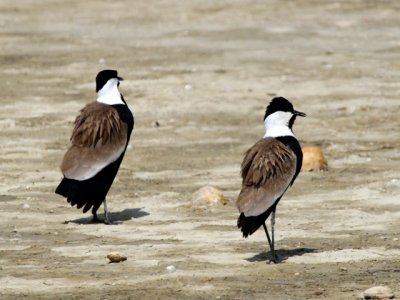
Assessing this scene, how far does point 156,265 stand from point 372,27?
14.6 m

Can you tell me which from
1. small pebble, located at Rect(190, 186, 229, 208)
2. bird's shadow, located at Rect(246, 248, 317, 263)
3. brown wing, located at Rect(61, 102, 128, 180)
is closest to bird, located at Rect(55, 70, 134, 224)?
brown wing, located at Rect(61, 102, 128, 180)

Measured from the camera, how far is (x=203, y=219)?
12742mm

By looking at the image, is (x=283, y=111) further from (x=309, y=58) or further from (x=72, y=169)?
(x=309, y=58)

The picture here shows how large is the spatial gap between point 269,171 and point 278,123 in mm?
573

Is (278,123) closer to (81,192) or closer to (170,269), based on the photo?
(170,269)

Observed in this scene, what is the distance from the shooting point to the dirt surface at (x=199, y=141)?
1053cm

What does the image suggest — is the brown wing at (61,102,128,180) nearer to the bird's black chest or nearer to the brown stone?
the bird's black chest

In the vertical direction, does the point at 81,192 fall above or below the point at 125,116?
below

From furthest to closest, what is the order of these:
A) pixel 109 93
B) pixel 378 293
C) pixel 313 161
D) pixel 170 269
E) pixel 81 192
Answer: pixel 313 161 < pixel 109 93 < pixel 81 192 < pixel 170 269 < pixel 378 293

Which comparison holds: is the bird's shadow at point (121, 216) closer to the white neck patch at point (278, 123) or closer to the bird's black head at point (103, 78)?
the bird's black head at point (103, 78)

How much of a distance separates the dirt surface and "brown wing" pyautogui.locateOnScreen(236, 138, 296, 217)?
18.2 inches

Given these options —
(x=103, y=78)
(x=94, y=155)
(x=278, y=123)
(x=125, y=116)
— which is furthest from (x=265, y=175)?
(x=103, y=78)

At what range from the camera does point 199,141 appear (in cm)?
1673

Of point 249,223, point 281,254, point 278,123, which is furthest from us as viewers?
point 278,123
